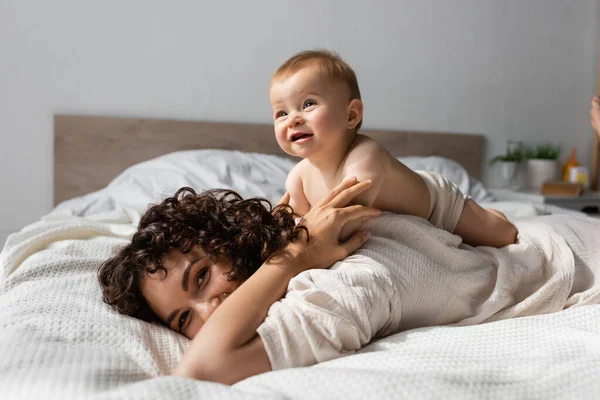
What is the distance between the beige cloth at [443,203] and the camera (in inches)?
54.2

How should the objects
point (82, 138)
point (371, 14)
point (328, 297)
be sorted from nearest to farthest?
point (328, 297)
point (82, 138)
point (371, 14)

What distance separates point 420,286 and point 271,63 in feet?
7.69

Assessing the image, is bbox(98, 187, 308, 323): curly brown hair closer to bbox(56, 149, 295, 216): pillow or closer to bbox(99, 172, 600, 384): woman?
bbox(99, 172, 600, 384): woman

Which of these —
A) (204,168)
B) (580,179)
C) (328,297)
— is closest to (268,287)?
(328,297)

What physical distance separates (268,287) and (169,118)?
226cm

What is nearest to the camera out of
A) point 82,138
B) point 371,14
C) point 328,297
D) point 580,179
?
point 328,297

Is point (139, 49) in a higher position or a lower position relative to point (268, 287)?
→ higher

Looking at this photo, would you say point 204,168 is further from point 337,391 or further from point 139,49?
point 337,391

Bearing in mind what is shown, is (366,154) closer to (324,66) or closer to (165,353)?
(324,66)

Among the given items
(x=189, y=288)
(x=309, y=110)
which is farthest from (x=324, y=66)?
(x=189, y=288)

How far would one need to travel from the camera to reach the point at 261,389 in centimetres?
73

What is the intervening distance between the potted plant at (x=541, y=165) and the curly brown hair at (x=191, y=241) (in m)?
2.92

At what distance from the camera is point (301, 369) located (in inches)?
30.6

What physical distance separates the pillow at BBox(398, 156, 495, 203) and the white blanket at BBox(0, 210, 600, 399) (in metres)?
1.89
